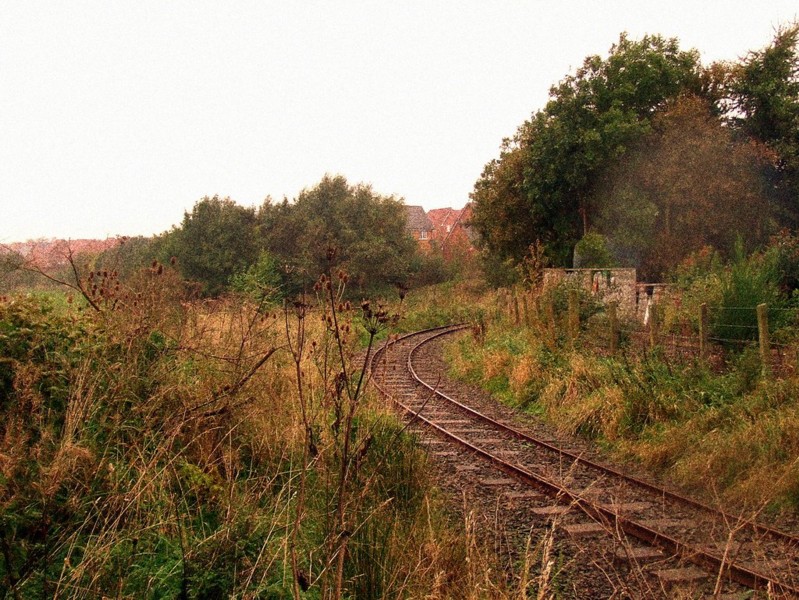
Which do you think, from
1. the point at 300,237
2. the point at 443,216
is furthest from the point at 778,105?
the point at 443,216

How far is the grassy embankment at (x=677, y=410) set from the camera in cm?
724

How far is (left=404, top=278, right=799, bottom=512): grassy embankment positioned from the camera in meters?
7.24

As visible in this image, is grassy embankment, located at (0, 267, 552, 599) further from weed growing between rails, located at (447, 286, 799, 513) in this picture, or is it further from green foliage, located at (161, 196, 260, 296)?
green foliage, located at (161, 196, 260, 296)

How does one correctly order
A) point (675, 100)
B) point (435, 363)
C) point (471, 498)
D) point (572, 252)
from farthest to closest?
point (572, 252)
point (675, 100)
point (435, 363)
point (471, 498)

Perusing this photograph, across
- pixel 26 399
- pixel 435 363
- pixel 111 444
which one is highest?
pixel 26 399

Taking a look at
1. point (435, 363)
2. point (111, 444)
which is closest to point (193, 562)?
point (111, 444)

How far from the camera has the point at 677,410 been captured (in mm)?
9094

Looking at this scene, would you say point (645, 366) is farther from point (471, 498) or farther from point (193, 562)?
point (193, 562)

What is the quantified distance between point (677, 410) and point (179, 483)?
7151 mm

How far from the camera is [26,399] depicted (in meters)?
4.46

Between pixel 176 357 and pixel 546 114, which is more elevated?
pixel 546 114

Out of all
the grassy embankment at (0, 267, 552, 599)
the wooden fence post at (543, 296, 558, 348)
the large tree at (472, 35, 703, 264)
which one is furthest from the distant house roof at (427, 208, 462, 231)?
the grassy embankment at (0, 267, 552, 599)

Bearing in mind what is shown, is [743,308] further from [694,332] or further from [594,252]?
[594,252]

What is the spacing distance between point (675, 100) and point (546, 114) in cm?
511
